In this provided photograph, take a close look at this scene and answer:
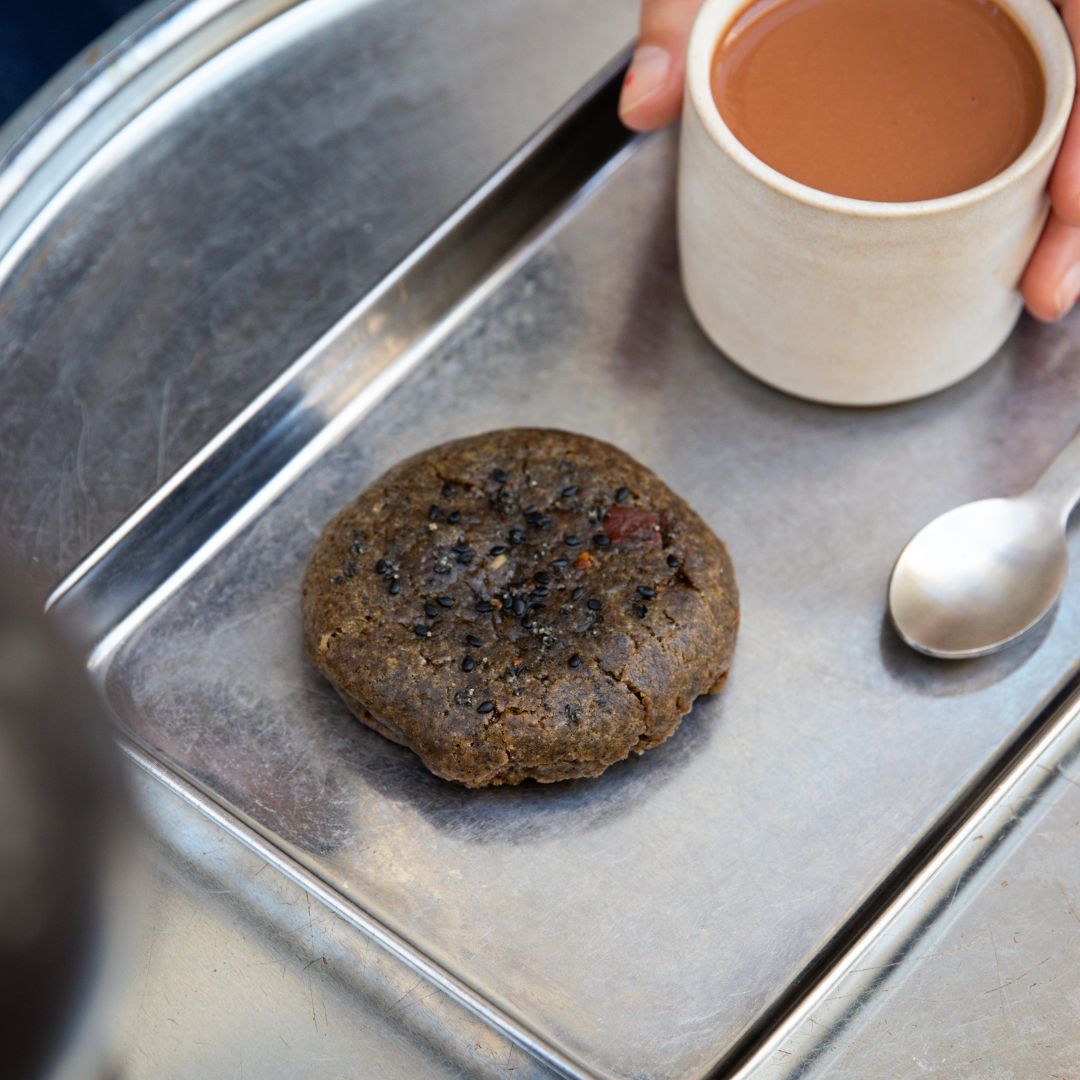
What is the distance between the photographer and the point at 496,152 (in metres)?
1.79

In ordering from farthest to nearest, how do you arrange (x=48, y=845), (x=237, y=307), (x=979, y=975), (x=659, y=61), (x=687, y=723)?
(x=237, y=307) < (x=659, y=61) < (x=687, y=723) < (x=979, y=975) < (x=48, y=845)

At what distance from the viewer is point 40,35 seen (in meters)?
2.09

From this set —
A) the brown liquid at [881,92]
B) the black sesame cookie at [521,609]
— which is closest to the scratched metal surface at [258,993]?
the black sesame cookie at [521,609]

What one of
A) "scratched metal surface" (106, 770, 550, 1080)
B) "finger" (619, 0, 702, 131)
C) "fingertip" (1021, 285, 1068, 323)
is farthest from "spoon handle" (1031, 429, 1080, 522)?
"scratched metal surface" (106, 770, 550, 1080)

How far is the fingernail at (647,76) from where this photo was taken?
1.55 m

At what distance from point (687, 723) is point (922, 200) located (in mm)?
566

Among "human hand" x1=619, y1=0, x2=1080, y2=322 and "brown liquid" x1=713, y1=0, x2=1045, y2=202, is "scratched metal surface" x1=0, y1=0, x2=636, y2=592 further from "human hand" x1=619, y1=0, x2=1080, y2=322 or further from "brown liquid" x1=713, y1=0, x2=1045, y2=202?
"brown liquid" x1=713, y1=0, x2=1045, y2=202

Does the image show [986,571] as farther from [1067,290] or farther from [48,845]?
[48,845]

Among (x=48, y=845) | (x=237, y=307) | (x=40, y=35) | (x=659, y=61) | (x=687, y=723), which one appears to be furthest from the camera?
(x=40, y=35)

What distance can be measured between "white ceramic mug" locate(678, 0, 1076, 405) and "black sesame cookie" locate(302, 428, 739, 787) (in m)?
0.23

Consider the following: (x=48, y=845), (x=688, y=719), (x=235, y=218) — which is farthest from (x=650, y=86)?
(x=48, y=845)

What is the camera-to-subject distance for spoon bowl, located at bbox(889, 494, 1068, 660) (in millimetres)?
1401

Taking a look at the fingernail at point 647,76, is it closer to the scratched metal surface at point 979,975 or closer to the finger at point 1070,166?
the finger at point 1070,166

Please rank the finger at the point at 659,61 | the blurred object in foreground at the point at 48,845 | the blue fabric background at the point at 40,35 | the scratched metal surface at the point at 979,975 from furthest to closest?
the blue fabric background at the point at 40,35 < the finger at the point at 659,61 < the scratched metal surface at the point at 979,975 < the blurred object in foreground at the point at 48,845
